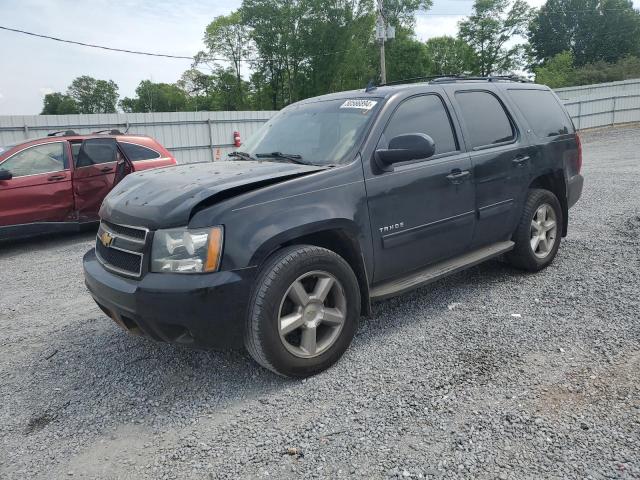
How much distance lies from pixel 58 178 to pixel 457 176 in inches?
247

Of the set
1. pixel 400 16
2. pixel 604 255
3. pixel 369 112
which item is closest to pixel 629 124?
pixel 604 255

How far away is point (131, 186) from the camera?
3395 millimetres

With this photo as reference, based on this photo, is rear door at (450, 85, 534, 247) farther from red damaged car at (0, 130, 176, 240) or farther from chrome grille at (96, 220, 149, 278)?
red damaged car at (0, 130, 176, 240)

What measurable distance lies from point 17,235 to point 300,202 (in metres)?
5.92

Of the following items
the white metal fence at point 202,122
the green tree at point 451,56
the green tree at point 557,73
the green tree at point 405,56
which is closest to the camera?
the white metal fence at point 202,122

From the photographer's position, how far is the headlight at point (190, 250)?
2723mm

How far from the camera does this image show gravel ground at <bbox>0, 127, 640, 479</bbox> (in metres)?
2.33

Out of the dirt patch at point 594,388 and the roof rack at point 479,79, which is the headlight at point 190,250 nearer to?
the dirt patch at point 594,388

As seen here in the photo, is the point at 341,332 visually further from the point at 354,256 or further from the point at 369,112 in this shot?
the point at 369,112

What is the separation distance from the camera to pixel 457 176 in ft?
12.8

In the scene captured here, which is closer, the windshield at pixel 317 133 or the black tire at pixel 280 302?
the black tire at pixel 280 302

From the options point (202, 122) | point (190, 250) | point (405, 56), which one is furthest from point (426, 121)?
point (405, 56)

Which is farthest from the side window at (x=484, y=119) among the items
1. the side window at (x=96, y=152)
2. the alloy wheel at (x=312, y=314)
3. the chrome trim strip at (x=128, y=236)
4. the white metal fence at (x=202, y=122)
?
the white metal fence at (x=202, y=122)

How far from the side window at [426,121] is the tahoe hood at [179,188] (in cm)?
82
